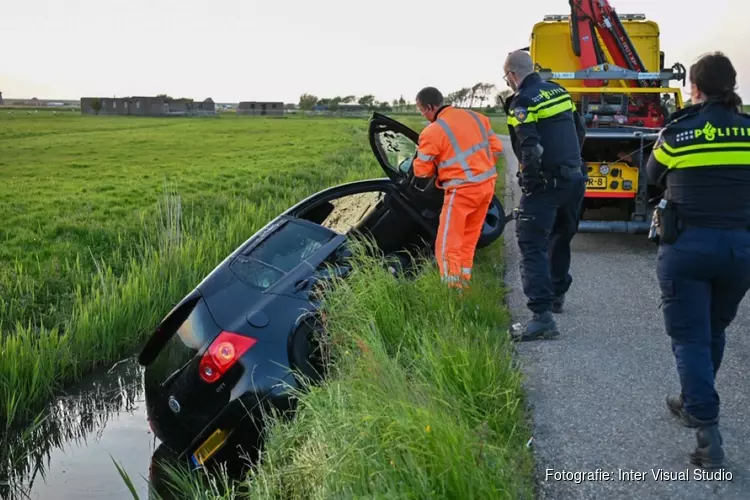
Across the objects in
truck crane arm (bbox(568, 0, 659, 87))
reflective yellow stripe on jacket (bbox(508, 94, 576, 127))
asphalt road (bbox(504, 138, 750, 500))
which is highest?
truck crane arm (bbox(568, 0, 659, 87))

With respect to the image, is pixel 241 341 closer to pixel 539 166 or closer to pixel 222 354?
pixel 222 354

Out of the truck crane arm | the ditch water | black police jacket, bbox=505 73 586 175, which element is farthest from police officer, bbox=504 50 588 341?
the truck crane arm

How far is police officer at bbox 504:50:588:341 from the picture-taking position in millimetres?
4820

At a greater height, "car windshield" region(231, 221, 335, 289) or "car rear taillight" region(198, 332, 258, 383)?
"car windshield" region(231, 221, 335, 289)

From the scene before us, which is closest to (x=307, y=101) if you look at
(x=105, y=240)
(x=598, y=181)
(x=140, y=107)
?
(x=140, y=107)

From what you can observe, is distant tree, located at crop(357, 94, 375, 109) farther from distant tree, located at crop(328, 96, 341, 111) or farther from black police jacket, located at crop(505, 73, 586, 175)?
Answer: black police jacket, located at crop(505, 73, 586, 175)

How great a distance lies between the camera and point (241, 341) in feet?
13.0

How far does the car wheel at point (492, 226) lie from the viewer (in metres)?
6.52

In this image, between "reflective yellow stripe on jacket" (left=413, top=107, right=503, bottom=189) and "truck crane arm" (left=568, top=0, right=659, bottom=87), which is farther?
"truck crane arm" (left=568, top=0, right=659, bottom=87)

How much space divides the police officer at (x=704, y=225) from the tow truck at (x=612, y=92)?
13.1ft

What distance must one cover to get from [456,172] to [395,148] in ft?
3.21

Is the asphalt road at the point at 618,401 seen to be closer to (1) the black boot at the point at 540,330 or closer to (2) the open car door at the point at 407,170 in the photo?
(1) the black boot at the point at 540,330

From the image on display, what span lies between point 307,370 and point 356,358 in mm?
399

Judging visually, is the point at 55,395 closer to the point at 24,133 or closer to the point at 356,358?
the point at 356,358
